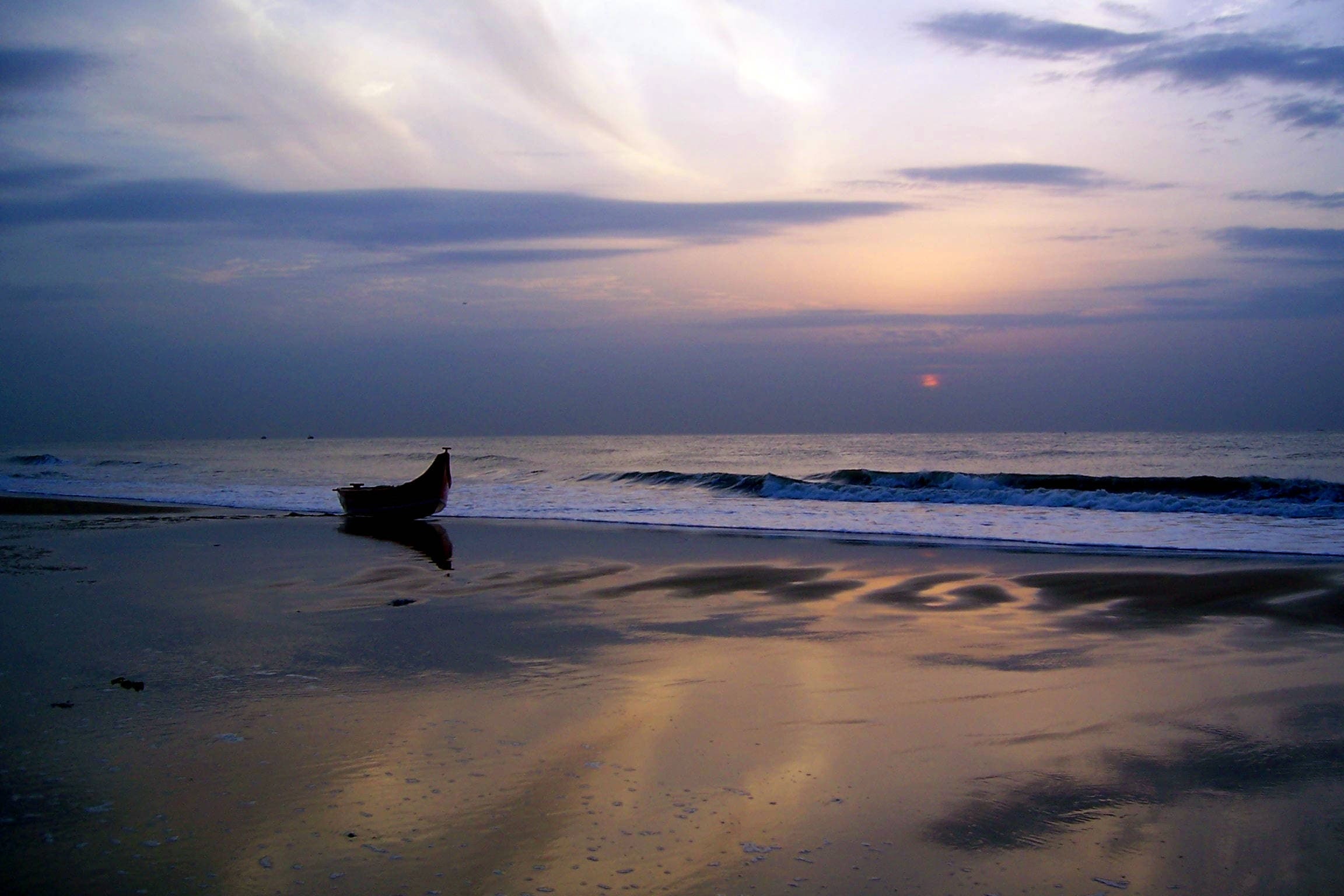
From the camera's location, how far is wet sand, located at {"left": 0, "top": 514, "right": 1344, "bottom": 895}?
12.2 ft

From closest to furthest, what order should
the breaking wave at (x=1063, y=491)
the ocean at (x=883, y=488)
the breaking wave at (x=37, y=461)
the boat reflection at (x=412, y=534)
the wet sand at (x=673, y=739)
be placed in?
the wet sand at (x=673, y=739) < the boat reflection at (x=412, y=534) < the ocean at (x=883, y=488) < the breaking wave at (x=1063, y=491) < the breaking wave at (x=37, y=461)

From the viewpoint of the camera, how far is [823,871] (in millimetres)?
3633

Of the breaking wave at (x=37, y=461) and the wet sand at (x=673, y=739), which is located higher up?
the wet sand at (x=673, y=739)

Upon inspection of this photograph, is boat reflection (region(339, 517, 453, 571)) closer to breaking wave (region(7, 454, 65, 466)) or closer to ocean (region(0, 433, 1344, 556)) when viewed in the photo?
ocean (region(0, 433, 1344, 556))

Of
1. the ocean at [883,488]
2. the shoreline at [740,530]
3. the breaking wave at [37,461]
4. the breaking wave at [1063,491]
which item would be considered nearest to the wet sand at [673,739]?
the shoreline at [740,530]

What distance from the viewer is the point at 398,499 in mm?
20625

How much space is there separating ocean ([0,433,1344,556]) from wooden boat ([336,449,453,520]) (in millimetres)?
1229

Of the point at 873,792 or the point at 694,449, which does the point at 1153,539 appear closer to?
the point at 873,792

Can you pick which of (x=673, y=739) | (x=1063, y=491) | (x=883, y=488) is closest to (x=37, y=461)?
(x=883, y=488)

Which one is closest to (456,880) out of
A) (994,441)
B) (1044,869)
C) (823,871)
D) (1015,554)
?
(823,871)

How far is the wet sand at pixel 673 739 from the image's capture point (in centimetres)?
371

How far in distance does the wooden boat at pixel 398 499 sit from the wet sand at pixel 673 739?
9.75 meters

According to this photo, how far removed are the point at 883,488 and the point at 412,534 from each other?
15.5 meters

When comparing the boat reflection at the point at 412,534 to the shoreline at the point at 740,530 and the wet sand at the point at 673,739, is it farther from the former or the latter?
the wet sand at the point at 673,739
